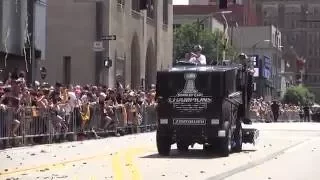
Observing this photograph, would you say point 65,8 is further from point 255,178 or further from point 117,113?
point 255,178

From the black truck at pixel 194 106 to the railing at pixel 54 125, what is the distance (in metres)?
4.15

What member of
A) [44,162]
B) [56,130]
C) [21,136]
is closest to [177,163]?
[44,162]

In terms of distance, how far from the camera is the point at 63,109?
24.1 metres

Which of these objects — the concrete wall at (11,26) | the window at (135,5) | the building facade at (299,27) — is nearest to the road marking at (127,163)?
the concrete wall at (11,26)

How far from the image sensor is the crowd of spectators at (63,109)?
2086 centimetres

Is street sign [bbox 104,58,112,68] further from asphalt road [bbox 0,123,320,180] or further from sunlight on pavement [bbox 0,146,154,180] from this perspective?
sunlight on pavement [bbox 0,146,154,180]

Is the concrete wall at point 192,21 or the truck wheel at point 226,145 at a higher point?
the concrete wall at point 192,21

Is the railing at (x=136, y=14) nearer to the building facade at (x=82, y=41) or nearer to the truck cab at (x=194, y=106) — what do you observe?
the building facade at (x=82, y=41)

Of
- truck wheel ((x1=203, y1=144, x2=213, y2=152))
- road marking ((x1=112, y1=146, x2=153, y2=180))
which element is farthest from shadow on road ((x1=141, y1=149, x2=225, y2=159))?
road marking ((x1=112, y1=146, x2=153, y2=180))

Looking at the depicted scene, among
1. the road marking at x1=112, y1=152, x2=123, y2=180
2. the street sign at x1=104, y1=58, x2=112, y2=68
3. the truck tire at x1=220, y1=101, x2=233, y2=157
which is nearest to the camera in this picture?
the road marking at x1=112, y1=152, x2=123, y2=180

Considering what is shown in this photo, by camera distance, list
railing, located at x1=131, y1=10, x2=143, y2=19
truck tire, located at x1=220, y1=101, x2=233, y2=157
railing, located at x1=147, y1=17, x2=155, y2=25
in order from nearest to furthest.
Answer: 1. truck tire, located at x1=220, y1=101, x2=233, y2=157
2. railing, located at x1=131, y1=10, x2=143, y2=19
3. railing, located at x1=147, y1=17, x2=155, y2=25

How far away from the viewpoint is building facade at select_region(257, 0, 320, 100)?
160 meters

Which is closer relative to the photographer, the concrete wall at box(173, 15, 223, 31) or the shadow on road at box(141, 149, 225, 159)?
the shadow on road at box(141, 149, 225, 159)

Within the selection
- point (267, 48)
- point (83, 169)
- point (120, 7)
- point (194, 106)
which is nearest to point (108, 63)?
point (120, 7)
